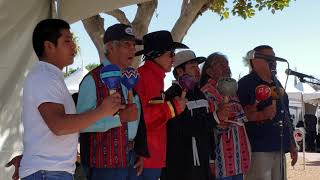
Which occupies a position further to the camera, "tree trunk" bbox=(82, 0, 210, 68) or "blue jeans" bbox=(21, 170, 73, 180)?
"tree trunk" bbox=(82, 0, 210, 68)

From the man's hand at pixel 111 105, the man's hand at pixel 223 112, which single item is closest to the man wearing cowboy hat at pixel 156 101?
the man's hand at pixel 223 112

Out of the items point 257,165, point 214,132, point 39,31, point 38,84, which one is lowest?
point 257,165

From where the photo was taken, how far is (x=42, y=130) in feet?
7.92

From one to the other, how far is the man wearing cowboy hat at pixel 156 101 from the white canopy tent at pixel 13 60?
0.99 m

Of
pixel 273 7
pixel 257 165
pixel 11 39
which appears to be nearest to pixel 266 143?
pixel 257 165

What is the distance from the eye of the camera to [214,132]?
430cm

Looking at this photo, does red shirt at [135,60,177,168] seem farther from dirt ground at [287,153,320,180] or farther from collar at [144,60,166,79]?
dirt ground at [287,153,320,180]

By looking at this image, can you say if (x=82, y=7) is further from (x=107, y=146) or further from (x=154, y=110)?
(x=107, y=146)

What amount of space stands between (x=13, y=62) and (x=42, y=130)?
1.66 metres

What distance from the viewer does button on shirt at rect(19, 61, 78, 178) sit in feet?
7.75

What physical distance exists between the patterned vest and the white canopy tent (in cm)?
104

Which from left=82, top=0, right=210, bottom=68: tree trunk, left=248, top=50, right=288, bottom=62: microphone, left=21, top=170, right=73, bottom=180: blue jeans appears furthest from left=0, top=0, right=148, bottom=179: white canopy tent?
left=82, top=0, right=210, bottom=68: tree trunk

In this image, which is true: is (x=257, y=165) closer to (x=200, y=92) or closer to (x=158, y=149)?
(x=200, y=92)

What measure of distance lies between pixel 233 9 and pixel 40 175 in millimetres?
7426
